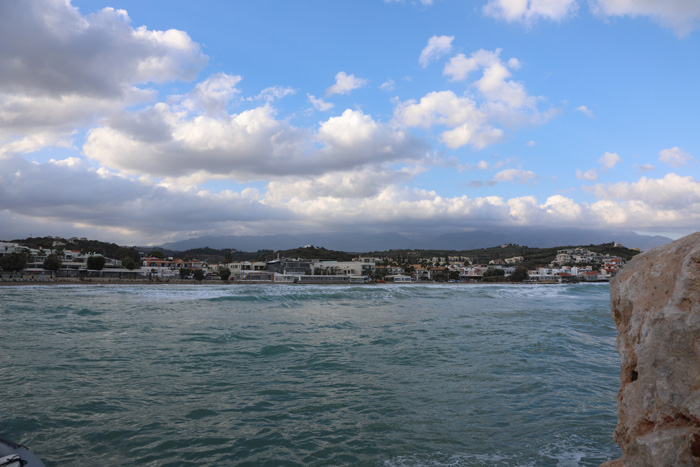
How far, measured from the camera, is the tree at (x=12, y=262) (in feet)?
248

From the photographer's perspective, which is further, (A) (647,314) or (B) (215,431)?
(B) (215,431)

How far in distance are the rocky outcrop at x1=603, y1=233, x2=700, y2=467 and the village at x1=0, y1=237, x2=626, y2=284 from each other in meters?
91.9

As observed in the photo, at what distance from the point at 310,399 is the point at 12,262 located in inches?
3575

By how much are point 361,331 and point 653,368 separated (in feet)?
44.8

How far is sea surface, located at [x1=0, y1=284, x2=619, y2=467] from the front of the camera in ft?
17.1

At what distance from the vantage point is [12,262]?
75688 millimetres

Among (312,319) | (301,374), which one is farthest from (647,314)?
Answer: (312,319)

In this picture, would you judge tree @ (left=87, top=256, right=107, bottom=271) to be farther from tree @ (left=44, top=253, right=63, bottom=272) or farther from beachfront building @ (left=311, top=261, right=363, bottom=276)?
beachfront building @ (left=311, top=261, right=363, bottom=276)

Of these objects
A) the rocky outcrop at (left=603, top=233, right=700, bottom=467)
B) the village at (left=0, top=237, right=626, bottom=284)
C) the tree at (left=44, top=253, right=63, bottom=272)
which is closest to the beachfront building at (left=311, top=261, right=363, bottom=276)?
the village at (left=0, top=237, right=626, bottom=284)

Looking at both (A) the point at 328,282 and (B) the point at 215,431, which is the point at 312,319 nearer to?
(B) the point at 215,431

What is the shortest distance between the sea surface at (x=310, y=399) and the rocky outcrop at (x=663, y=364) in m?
2.44

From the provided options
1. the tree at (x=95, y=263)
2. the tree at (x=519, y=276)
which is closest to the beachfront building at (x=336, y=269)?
the tree at (x=519, y=276)

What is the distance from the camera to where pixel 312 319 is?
20.2 meters

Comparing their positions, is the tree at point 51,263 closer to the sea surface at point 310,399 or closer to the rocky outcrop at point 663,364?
the sea surface at point 310,399
